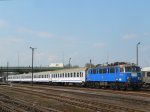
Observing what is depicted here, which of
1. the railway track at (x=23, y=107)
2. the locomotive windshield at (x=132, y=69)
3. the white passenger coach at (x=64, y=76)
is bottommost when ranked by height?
the railway track at (x=23, y=107)

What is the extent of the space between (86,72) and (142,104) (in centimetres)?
3035

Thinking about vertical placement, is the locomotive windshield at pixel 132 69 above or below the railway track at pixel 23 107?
above

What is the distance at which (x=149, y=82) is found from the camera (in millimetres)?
45406

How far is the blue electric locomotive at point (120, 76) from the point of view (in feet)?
127

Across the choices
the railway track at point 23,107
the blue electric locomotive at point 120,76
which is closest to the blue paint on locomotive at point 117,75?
the blue electric locomotive at point 120,76

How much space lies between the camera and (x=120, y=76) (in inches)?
1544

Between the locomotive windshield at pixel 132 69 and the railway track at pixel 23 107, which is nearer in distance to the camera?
the railway track at pixel 23 107

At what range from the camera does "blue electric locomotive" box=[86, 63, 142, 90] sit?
38.6 m

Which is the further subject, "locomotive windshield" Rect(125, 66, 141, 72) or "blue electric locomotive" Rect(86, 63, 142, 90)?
"locomotive windshield" Rect(125, 66, 141, 72)

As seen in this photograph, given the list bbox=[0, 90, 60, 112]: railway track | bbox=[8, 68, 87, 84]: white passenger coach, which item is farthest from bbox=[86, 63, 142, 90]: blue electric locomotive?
bbox=[0, 90, 60, 112]: railway track

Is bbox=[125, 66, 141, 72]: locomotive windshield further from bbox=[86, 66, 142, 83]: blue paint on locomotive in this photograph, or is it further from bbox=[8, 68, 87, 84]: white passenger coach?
bbox=[8, 68, 87, 84]: white passenger coach

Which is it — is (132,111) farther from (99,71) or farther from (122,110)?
(99,71)

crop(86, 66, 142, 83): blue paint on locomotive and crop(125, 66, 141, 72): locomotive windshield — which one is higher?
crop(125, 66, 141, 72): locomotive windshield

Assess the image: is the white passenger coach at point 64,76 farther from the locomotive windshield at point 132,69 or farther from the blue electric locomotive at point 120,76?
the locomotive windshield at point 132,69
